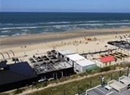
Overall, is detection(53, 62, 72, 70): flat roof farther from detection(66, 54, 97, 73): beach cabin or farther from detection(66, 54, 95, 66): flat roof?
detection(66, 54, 95, 66): flat roof

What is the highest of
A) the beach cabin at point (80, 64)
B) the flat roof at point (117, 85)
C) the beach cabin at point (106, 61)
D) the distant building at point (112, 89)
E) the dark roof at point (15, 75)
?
the flat roof at point (117, 85)

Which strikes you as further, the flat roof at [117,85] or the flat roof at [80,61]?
the flat roof at [80,61]

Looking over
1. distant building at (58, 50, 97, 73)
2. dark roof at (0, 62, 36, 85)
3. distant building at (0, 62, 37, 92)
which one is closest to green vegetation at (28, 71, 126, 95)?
distant building at (0, 62, 37, 92)

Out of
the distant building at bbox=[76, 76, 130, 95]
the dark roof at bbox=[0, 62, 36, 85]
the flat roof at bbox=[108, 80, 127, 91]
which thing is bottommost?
the dark roof at bbox=[0, 62, 36, 85]

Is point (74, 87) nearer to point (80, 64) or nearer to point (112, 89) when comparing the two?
point (112, 89)

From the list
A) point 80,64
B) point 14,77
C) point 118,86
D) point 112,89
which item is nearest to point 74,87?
point 112,89

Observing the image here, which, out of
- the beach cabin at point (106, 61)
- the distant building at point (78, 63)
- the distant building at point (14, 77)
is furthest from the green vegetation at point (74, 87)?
the beach cabin at point (106, 61)

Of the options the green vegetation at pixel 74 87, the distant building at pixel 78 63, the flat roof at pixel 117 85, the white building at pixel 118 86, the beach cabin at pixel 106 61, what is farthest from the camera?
the beach cabin at pixel 106 61

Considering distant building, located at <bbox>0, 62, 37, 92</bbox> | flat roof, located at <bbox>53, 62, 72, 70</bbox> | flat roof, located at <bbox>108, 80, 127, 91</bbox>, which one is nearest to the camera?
flat roof, located at <bbox>108, 80, 127, 91</bbox>

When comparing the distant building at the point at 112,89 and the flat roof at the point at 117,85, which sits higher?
the flat roof at the point at 117,85

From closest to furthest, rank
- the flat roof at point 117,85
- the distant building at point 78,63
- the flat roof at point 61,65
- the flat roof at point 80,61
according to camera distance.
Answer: the flat roof at point 117,85
the flat roof at point 61,65
the distant building at point 78,63
the flat roof at point 80,61

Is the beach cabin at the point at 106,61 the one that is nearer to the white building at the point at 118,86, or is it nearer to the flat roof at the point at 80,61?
the flat roof at the point at 80,61

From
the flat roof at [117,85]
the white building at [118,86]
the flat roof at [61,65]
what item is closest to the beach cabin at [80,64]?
the flat roof at [61,65]
